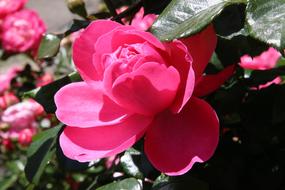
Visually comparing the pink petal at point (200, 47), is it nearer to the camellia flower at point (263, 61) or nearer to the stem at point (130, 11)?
the stem at point (130, 11)

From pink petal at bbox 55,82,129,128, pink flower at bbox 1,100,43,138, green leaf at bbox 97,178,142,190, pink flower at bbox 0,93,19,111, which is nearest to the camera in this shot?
pink petal at bbox 55,82,129,128

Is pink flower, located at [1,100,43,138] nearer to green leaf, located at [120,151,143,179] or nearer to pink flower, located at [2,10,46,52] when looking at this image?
pink flower, located at [2,10,46,52]


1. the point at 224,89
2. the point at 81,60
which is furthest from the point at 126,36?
the point at 224,89

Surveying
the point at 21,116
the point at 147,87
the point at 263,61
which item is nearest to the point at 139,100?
the point at 147,87

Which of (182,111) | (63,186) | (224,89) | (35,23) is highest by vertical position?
(182,111)

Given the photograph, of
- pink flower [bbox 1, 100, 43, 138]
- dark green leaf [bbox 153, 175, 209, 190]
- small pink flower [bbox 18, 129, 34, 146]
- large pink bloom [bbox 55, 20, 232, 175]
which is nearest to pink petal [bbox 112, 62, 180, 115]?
large pink bloom [bbox 55, 20, 232, 175]

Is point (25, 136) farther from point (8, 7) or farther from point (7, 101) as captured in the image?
point (8, 7)

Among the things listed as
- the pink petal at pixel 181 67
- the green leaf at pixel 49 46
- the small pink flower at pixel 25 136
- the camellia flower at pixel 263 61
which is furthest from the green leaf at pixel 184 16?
the small pink flower at pixel 25 136

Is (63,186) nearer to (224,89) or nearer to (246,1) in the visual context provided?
(224,89)
